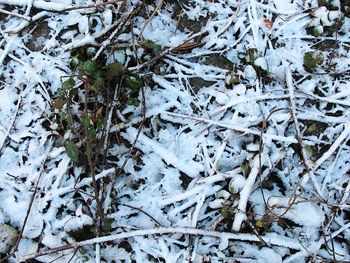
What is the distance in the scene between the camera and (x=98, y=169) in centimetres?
235

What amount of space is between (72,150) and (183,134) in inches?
20.6

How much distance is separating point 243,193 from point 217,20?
924 millimetres

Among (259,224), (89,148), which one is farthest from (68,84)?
(259,224)

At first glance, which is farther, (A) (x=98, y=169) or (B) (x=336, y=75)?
(B) (x=336, y=75)

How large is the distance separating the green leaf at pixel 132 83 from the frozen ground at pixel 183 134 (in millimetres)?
23

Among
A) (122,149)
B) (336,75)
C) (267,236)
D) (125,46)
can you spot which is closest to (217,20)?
(125,46)

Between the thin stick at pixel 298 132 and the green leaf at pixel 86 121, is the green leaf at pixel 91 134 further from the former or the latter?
the thin stick at pixel 298 132

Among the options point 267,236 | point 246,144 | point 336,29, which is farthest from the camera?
point 336,29

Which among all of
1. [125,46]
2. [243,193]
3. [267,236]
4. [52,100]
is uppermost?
[125,46]

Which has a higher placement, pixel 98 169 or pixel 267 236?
pixel 98 169

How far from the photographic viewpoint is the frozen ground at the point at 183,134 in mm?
2248

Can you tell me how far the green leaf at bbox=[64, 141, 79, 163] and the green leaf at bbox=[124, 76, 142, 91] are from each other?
389 mm

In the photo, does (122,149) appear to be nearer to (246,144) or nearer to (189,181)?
(189,181)

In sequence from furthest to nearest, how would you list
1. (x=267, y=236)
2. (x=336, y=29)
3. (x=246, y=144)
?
(x=336, y=29)
(x=246, y=144)
(x=267, y=236)
